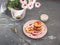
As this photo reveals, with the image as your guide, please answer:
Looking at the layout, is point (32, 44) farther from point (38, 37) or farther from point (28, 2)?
point (28, 2)

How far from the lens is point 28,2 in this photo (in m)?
1.31

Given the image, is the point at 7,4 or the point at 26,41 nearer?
the point at 26,41

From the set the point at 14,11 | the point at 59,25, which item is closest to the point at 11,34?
the point at 14,11

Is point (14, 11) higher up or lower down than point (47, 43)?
higher up

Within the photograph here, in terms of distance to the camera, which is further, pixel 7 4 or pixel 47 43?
pixel 7 4

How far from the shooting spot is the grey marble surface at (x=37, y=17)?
131 cm

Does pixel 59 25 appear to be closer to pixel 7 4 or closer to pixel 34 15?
pixel 34 15

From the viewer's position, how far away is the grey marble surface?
131 cm

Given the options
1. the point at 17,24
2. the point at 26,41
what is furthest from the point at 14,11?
the point at 26,41

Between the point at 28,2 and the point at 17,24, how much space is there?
0.58 ft

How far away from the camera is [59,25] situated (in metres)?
1.40

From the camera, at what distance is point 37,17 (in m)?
1.44

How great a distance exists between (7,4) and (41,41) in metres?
0.35

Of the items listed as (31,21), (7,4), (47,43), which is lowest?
(47,43)
